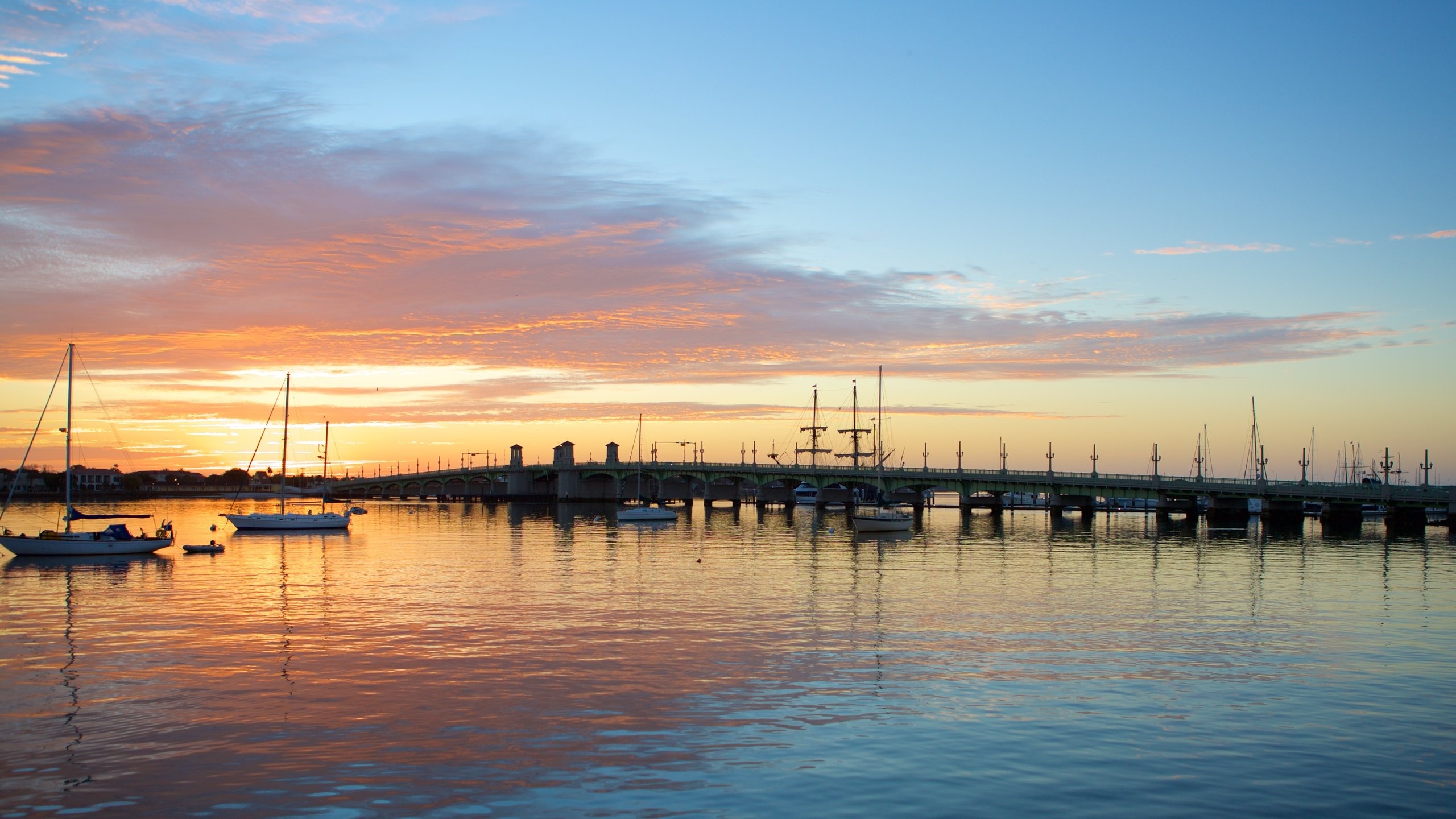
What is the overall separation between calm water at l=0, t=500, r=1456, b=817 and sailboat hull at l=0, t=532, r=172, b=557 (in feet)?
43.9

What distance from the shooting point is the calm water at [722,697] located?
62.4 ft

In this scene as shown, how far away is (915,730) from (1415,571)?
61.7m

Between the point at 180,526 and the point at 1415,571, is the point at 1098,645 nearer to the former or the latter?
the point at 1415,571

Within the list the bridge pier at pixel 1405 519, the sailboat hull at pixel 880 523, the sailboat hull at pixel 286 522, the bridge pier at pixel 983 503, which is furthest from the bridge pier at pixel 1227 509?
the sailboat hull at pixel 286 522

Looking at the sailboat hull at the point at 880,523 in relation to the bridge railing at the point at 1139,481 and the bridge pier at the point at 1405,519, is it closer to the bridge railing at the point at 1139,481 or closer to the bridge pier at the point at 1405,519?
the bridge railing at the point at 1139,481

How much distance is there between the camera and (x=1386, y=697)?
27578mm

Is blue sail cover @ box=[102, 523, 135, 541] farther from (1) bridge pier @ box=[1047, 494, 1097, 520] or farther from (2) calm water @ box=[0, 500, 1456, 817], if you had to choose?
(1) bridge pier @ box=[1047, 494, 1097, 520]

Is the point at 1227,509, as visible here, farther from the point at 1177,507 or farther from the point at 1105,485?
the point at 1105,485

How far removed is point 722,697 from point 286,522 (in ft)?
318

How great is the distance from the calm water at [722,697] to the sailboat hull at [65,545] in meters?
13.4

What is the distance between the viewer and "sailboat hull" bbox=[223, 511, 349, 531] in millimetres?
109500

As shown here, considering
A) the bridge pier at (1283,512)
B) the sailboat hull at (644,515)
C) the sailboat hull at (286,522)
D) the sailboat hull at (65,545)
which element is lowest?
the bridge pier at (1283,512)

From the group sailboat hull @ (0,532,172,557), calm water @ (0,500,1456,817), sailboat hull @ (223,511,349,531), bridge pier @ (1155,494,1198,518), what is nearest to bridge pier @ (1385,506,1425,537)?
bridge pier @ (1155,494,1198,518)

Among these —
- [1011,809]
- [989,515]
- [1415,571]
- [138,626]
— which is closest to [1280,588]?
[1415,571]
